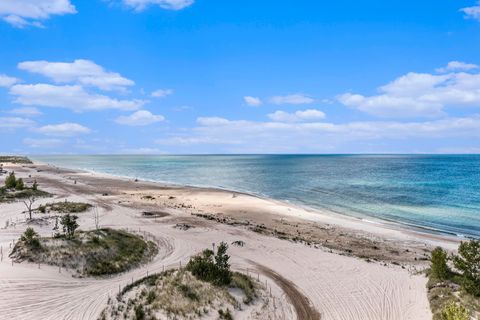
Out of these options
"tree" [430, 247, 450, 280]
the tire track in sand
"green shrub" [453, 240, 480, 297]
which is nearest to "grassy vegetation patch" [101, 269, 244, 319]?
the tire track in sand

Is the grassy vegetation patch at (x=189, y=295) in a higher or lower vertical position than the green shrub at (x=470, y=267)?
lower

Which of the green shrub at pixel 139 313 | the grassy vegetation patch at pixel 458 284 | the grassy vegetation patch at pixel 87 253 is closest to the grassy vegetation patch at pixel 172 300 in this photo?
the green shrub at pixel 139 313

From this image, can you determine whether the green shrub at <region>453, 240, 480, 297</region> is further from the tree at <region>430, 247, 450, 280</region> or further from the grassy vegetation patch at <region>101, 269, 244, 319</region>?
the grassy vegetation patch at <region>101, 269, 244, 319</region>

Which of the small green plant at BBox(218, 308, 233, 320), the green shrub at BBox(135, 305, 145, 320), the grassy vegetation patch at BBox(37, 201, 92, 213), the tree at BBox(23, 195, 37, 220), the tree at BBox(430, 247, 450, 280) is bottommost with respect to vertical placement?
the small green plant at BBox(218, 308, 233, 320)

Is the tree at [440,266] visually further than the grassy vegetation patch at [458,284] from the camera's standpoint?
Yes

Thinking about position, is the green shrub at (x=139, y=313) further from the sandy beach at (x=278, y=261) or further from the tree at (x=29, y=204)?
the tree at (x=29, y=204)

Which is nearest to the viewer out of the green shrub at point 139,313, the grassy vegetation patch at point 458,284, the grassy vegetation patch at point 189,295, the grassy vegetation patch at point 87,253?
the green shrub at point 139,313

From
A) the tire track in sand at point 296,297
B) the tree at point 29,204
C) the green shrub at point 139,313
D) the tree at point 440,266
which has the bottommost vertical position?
the tire track in sand at point 296,297
